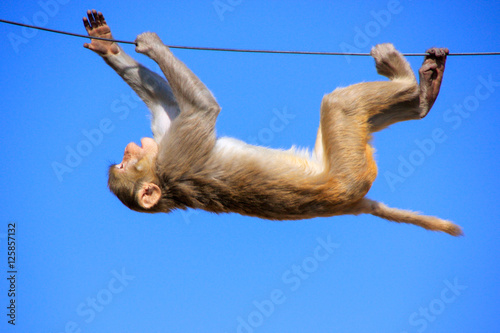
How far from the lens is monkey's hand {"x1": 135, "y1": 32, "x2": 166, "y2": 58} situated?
19.4 feet

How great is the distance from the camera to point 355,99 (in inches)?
228

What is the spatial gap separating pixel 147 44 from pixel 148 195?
1.52 m

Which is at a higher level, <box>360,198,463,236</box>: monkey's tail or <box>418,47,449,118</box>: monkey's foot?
<box>418,47,449,118</box>: monkey's foot

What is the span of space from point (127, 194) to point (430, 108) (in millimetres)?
3259

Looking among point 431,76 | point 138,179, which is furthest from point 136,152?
point 431,76

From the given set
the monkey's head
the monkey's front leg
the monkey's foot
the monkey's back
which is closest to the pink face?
the monkey's head

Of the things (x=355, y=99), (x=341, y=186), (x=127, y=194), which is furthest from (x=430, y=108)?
(x=127, y=194)

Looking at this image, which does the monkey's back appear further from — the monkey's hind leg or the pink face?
the monkey's hind leg

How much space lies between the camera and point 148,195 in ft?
20.1

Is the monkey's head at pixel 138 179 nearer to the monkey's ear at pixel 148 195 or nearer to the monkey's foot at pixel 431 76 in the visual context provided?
the monkey's ear at pixel 148 195

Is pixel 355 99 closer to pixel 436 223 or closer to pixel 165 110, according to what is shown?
pixel 436 223

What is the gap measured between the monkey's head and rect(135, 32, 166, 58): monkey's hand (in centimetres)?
94

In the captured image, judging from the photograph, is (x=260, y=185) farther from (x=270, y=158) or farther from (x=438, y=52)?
(x=438, y=52)

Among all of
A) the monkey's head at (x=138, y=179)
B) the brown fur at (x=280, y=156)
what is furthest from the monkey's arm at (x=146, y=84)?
the brown fur at (x=280, y=156)
